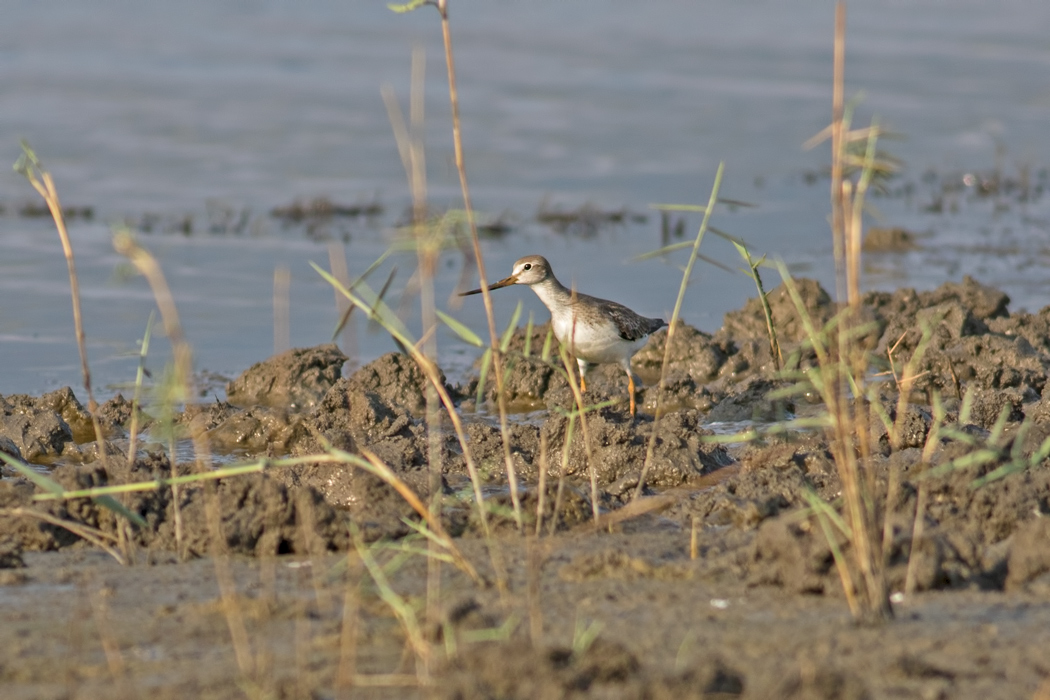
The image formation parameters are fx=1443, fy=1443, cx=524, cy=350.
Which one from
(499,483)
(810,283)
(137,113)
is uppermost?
(137,113)

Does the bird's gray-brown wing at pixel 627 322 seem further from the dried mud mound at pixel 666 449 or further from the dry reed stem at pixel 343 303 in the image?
the dry reed stem at pixel 343 303

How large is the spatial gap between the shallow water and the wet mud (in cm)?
119

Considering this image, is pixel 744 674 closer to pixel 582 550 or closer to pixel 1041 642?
pixel 1041 642

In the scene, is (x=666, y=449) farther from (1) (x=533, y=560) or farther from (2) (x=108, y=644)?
(2) (x=108, y=644)

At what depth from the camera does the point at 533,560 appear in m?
4.43

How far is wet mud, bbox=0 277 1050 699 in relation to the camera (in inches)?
150

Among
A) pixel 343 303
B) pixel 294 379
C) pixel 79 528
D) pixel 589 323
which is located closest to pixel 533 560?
pixel 79 528

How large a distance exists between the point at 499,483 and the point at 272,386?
2350 mm

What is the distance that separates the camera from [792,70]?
75.8ft

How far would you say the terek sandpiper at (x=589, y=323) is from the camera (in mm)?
8352

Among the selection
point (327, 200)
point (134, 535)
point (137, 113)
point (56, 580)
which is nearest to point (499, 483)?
point (134, 535)

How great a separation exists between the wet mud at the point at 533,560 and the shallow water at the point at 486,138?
3.90 feet

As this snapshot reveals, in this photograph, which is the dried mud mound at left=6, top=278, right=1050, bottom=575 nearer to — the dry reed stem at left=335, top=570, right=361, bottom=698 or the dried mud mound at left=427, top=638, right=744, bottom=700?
the dry reed stem at left=335, top=570, right=361, bottom=698

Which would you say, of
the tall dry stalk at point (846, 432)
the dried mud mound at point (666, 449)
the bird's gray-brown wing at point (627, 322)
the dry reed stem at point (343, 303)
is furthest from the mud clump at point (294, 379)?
the tall dry stalk at point (846, 432)
